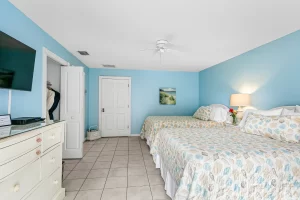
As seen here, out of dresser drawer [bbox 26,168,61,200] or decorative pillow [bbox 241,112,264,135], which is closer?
dresser drawer [bbox 26,168,61,200]

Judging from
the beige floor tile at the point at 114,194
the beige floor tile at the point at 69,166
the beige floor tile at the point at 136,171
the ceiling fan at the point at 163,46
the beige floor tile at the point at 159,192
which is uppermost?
the ceiling fan at the point at 163,46

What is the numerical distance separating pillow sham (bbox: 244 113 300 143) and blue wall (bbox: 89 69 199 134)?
10.1ft

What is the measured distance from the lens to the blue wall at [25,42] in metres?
1.55

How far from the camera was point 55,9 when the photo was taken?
67.6 inches

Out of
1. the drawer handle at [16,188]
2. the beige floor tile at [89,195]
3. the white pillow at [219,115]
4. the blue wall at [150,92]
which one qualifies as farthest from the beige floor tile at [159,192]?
the blue wall at [150,92]

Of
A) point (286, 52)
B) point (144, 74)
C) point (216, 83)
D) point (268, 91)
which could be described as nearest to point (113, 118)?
point (144, 74)

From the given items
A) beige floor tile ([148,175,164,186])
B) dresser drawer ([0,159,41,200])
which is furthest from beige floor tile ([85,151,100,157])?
dresser drawer ([0,159,41,200])

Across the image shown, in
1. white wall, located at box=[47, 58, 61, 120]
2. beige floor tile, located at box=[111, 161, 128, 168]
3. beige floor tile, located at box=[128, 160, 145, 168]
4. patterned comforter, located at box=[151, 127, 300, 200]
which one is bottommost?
beige floor tile, located at box=[128, 160, 145, 168]

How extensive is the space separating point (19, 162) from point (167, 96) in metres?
4.46

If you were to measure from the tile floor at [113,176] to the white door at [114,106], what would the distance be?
1336 mm

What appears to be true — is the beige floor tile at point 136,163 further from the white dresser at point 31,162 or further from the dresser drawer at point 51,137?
the dresser drawer at point 51,137

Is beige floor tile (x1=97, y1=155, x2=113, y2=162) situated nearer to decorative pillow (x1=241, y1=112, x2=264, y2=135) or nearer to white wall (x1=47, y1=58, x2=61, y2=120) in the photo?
white wall (x1=47, y1=58, x2=61, y2=120)

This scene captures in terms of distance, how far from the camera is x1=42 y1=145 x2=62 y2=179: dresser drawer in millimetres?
1444

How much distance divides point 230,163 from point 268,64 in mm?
2311
